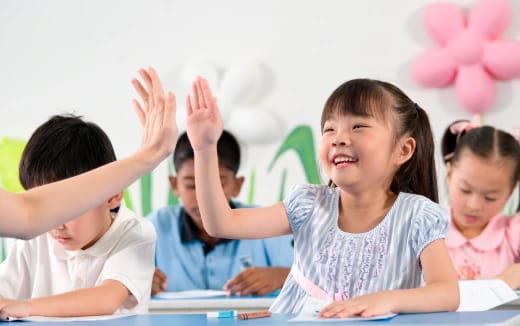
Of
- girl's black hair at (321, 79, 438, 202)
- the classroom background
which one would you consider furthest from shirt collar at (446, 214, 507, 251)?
girl's black hair at (321, 79, 438, 202)

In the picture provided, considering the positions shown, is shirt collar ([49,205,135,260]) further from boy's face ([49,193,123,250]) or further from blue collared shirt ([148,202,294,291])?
blue collared shirt ([148,202,294,291])

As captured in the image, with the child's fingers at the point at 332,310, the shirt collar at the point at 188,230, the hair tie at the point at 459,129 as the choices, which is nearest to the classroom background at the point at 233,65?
the hair tie at the point at 459,129

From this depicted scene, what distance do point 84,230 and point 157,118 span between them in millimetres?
519

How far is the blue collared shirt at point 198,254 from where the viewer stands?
380cm

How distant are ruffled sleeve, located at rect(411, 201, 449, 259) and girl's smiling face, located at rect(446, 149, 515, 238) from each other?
1.63 m

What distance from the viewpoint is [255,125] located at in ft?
15.9

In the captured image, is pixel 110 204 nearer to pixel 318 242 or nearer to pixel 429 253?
pixel 318 242

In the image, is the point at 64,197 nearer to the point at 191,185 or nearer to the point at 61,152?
the point at 61,152

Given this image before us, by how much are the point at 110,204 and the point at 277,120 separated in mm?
2747

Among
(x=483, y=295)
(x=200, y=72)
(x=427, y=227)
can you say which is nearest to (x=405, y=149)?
(x=427, y=227)

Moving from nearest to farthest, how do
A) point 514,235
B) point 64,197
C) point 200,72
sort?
point 64,197
point 514,235
point 200,72

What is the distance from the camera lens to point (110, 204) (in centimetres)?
220

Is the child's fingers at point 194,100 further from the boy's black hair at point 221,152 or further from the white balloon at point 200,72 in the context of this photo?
the white balloon at point 200,72

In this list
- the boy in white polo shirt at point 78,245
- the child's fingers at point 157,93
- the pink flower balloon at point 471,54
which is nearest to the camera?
the child's fingers at point 157,93
